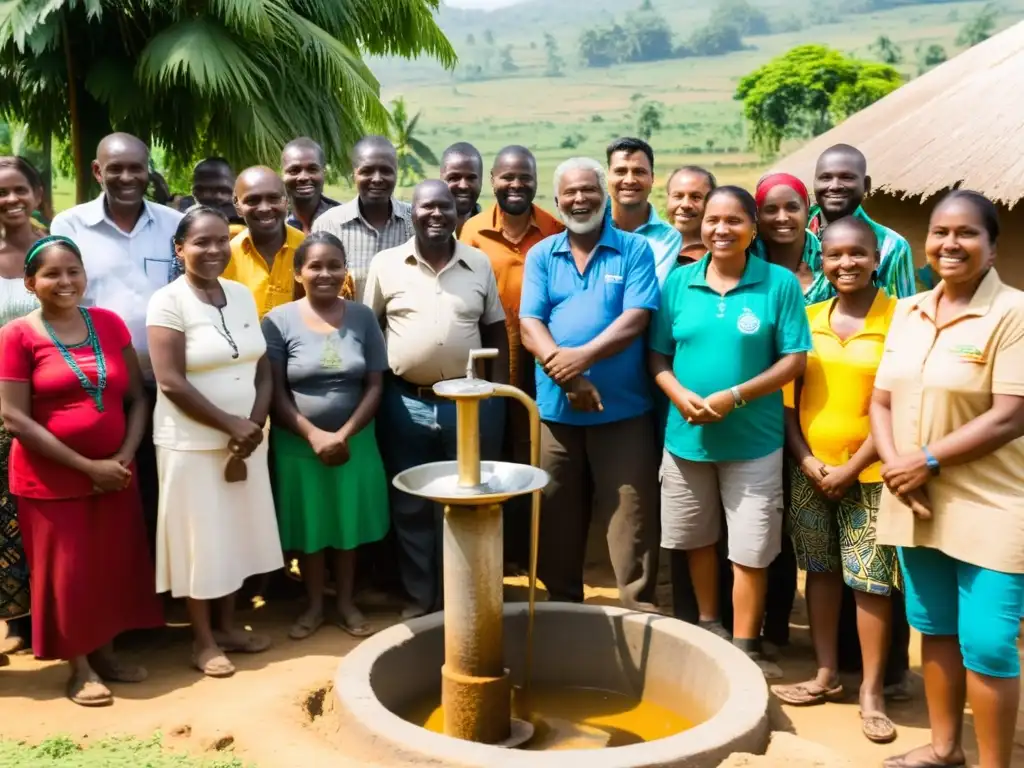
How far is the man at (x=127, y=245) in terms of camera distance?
15.0ft

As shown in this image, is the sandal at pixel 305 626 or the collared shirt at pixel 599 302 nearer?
the collared shirt at pixel 599 302

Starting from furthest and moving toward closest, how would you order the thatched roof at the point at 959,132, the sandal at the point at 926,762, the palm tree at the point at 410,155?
the palm tree at the point at 410,155, the thatched roof at the point at 959,132, the sandal at the point at 926,762

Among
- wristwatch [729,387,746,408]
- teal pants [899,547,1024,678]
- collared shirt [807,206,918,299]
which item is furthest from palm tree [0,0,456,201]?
teal pants [899,547,1024,678]

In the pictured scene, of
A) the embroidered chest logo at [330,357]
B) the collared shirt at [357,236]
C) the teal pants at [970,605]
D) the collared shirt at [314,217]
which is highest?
the collared shirt at [314,217]

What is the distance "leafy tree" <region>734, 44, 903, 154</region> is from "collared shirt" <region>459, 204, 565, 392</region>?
1361 inches

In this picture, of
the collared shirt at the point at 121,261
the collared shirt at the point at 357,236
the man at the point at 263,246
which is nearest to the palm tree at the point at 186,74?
the collared shirt at the point at 357,236

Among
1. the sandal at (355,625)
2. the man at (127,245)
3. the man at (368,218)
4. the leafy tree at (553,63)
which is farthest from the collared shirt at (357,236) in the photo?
the leafy tree at (553,63)

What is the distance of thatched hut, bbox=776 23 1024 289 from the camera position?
8.48 metres

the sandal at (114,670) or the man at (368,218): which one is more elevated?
the man at (368,218)

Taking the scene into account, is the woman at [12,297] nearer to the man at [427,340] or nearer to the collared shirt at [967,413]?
the man at [427,340]

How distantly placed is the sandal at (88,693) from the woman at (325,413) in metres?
0.88

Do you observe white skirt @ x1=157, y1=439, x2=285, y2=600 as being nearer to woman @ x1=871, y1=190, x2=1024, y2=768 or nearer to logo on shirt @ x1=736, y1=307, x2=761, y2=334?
logo on shirt @ x1=736, y1=307, x2=761, y2=334

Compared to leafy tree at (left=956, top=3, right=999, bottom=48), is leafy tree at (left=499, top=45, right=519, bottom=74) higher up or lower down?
higher up

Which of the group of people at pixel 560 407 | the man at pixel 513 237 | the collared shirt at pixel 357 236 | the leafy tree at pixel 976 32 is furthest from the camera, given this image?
the leafy tree at pixel 976 32
